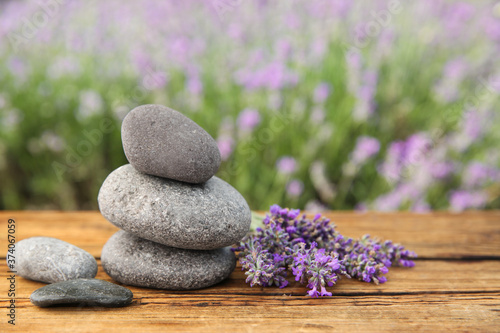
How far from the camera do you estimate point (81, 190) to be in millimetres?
3629

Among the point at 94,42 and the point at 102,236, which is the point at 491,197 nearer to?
Result: the point at 102,236

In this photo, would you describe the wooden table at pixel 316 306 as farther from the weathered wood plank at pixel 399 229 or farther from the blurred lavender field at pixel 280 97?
the blurred lavender field at pixel 280 97

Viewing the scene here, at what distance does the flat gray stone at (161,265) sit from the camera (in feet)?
4.26

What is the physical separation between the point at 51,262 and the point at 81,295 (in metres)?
0.23

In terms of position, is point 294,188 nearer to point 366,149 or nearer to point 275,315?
point 366,149

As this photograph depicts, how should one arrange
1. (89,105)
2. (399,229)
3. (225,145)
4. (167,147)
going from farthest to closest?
(89,105), (225,145), (399,229), (167,147)

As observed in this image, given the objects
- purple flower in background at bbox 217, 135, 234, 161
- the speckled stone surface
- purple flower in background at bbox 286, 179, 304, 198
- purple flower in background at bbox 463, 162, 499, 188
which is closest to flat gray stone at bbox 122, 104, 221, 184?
the speckled stone surface

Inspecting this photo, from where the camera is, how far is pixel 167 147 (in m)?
1.25

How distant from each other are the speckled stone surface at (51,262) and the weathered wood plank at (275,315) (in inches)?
5.4

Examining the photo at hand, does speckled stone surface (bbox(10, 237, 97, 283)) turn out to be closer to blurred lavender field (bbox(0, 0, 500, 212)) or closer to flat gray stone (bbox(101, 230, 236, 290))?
flat gray stone (bbox(101, 230, 236, 290))

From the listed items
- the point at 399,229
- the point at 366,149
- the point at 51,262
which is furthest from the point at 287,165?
the point at 51,262

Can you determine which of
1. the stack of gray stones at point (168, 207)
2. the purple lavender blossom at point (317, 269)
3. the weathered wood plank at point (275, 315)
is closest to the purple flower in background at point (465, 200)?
the weathered wood plank at point (275, 315)

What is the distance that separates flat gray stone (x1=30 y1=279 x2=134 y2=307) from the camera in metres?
1.14

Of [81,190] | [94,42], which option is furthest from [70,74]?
[81,190]
